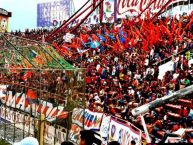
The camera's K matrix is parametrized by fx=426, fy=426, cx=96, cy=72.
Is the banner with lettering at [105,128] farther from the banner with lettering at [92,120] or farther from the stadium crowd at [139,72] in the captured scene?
the stadium crowd at [139,72]

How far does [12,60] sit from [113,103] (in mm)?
5022

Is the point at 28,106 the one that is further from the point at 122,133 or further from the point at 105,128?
the point at 122,133

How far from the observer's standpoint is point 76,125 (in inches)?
398

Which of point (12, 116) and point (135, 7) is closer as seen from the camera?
point (12, 116)

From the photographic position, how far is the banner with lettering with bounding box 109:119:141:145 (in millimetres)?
9406

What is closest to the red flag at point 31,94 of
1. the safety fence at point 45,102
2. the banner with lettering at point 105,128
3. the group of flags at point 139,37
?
the safety fence at point 45,102

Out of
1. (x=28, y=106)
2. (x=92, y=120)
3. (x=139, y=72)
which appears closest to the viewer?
(x=28, y=106)

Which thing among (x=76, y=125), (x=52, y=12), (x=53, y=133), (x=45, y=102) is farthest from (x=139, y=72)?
(x=52, y=12)

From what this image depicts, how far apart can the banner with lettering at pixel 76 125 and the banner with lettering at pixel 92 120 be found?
126 centimetres

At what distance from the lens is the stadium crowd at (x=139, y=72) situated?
11734 millimetres

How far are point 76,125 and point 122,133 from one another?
111cm

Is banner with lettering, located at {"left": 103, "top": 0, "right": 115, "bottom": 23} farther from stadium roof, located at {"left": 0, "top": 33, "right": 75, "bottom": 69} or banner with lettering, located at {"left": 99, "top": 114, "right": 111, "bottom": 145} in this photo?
banner with lettering, located at {"left": 99, "top": 114, "right": 111, "bottom": 145}

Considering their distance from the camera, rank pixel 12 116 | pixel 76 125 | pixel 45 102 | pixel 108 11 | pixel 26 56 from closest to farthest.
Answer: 1. pixel 45 102
2. pixel 76 125
3. pixel 12 116
4. pixel 26 56
5. pixel 108 11

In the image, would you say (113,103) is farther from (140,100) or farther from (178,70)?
(178,70)
